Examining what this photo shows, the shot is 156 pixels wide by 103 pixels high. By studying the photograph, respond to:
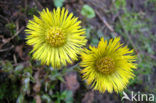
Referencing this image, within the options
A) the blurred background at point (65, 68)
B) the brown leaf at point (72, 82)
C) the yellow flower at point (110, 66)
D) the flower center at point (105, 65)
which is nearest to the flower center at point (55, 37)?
the blurred background at point (65, 68)

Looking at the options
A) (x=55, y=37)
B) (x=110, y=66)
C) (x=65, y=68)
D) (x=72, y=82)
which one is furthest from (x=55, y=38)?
(x=72, y=82)

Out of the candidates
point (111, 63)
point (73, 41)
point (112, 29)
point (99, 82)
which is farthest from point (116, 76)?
point (112, 29)

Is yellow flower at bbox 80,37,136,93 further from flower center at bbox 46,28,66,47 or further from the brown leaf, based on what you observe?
the brown leaf

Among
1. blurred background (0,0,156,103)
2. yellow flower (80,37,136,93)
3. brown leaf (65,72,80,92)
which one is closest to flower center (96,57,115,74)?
yellow flower (80,37,136,93)

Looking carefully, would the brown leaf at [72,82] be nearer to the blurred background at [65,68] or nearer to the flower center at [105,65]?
the blurred background at [65,68]

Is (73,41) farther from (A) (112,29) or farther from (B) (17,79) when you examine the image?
(A) (112,29)

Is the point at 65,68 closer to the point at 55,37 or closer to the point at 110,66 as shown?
the point at 55,37

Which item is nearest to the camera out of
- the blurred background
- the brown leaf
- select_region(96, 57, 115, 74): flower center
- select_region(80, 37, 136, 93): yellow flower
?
select_region(80, 37, 136, 93): yellow flower

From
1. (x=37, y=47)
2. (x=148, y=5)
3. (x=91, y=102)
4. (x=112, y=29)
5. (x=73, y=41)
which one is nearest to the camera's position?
(x=37, y=47)
